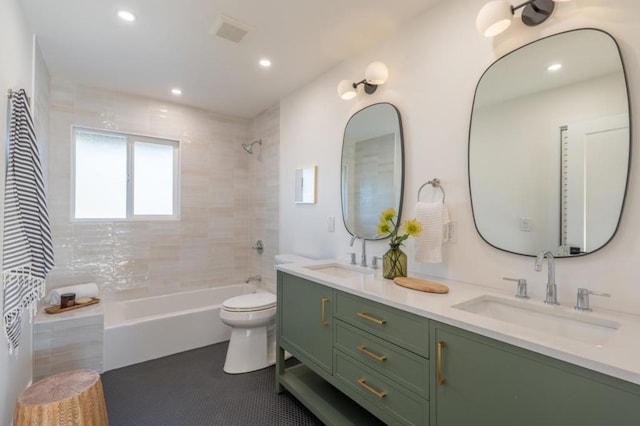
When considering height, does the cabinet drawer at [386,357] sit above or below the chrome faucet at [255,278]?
above

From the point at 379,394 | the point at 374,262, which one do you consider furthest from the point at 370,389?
the point at 374,262

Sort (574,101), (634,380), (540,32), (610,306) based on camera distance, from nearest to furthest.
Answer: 1. (634,380)
2. (610,306)
3. (574,101)
4. (540,32)

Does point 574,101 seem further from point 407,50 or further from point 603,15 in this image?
point 407,50

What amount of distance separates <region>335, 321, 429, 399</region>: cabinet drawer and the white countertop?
19 cm

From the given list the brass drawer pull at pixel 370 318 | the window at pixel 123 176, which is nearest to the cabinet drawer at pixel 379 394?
the brass drawer pull at pixel 370 318

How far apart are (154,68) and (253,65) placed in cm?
85

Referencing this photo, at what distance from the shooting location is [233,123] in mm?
3848

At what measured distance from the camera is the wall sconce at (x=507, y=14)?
135 centimetres

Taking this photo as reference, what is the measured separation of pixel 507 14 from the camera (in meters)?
1.35

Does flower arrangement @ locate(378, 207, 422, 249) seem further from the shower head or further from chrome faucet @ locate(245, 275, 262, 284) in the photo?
the shower head

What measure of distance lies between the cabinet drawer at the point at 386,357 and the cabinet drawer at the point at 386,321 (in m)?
0.03

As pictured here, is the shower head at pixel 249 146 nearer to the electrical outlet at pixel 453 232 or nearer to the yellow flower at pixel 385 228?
the yellow flower at pixel 385 228

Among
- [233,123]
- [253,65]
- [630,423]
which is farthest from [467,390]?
[233,123]

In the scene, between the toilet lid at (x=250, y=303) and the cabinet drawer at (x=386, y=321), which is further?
the toilet lid at (x=250, y=303)
